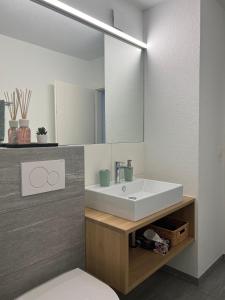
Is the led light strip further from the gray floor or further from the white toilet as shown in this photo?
the gray floor

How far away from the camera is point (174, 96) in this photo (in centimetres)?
207

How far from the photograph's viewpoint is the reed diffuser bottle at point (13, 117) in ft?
4.40

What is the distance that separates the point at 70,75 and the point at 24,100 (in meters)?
0.42

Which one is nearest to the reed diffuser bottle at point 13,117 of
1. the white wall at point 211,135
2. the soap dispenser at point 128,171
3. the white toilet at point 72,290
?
the white toilet at point 72,290

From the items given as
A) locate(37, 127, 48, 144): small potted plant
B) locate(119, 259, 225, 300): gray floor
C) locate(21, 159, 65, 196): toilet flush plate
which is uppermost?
locate(37, 127, 48, 144): small potted plant

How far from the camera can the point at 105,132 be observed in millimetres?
2002

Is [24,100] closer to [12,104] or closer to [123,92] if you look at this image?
[12,104]

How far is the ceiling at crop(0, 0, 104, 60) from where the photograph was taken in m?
1.44

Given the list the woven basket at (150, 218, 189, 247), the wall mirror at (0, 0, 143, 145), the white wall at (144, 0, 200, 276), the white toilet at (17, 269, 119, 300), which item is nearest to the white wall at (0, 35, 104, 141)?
the wall mirror at (0, 0, 143, 145)

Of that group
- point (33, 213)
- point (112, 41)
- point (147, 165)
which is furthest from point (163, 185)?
point (112, 41)

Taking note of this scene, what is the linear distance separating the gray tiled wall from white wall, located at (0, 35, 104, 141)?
1.07 feet

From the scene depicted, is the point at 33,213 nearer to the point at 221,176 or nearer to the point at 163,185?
the point at 163,185

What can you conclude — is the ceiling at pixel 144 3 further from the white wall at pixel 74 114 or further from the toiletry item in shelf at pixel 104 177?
the toiletry item in shelf at pixel 104 177

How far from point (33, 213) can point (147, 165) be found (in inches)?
49.7
